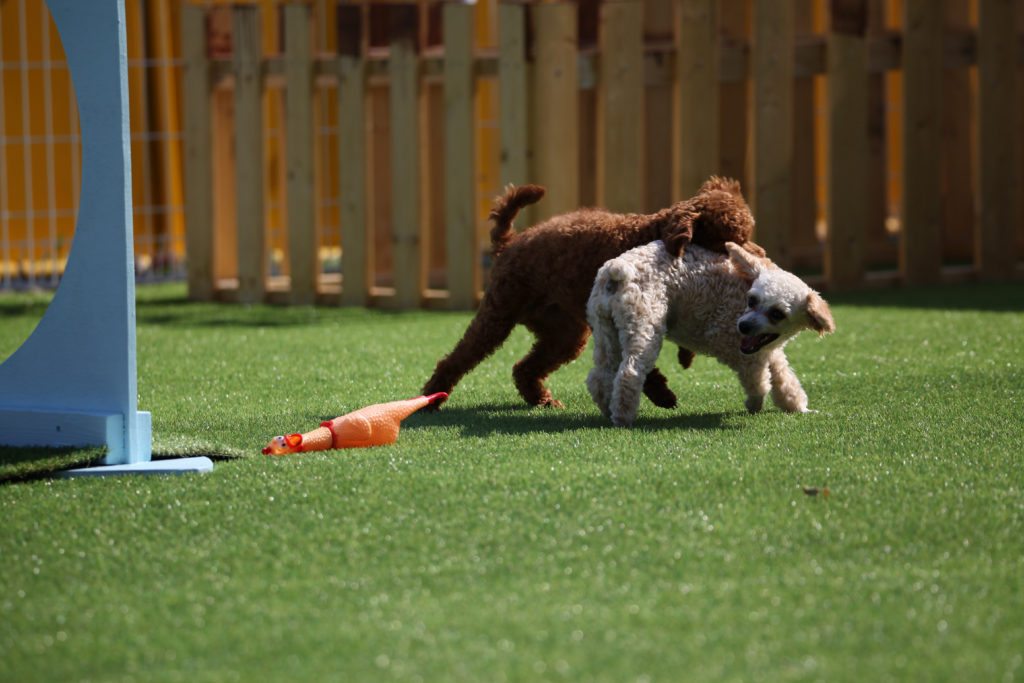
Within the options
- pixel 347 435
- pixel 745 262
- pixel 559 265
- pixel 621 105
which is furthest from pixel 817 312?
pixel 621 105

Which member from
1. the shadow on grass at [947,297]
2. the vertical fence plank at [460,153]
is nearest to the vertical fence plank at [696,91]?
the shadow on grass at [947,297]

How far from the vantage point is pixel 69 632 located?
239 cm

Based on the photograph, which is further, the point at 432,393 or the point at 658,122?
the point at 658,122

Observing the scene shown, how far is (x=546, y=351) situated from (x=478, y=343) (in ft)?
1.08

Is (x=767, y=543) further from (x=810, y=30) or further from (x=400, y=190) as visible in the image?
(x=810, y=30)

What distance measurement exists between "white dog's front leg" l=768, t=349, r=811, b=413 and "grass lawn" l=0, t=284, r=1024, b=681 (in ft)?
0.25

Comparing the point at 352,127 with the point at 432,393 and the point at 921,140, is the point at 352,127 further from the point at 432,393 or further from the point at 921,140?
the point at 921,140

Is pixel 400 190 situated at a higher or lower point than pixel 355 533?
higher

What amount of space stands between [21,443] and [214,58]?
5049 millimetres

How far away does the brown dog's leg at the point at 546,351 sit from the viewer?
470 centimetres

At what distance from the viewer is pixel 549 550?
2.79 m

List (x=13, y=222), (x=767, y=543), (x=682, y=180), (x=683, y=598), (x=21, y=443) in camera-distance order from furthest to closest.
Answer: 1. (x=13, y=222)
2. (x=682, y=180)
3. (x=21, y=443)
4. (x=767, y=543)
5. (x=683, y=598)

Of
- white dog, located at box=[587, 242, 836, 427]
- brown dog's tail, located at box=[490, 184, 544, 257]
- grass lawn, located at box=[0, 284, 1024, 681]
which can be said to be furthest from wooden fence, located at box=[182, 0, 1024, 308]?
white dog, located at box=[587, 242, 836, 427]

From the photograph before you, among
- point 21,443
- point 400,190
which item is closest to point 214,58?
point 400,190
